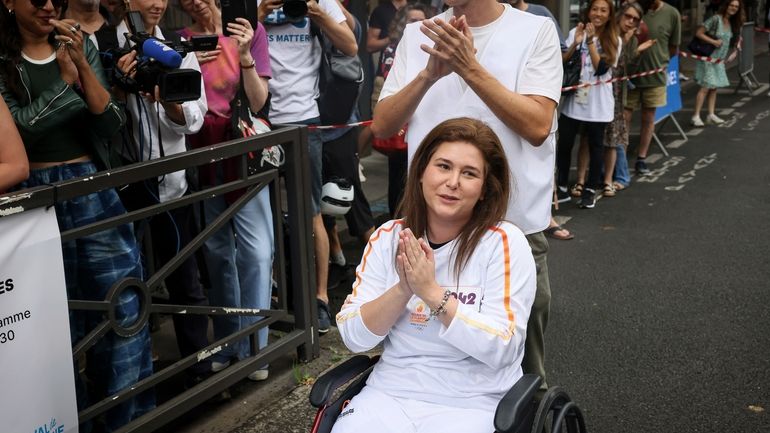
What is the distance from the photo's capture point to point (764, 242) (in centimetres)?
680

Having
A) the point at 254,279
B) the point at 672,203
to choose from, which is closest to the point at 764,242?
the point at 672,203

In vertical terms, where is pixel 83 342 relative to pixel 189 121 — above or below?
below

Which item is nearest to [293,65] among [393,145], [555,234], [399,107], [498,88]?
[393,145]

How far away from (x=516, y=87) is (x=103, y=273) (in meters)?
1.71

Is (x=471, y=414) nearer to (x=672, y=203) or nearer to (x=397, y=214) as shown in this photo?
(x=397, y=214)

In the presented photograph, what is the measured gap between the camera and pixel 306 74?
210 inches

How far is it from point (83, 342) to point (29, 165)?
0.71 m

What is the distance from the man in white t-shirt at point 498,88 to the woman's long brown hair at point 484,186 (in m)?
0.14

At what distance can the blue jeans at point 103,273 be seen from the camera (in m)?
3.49

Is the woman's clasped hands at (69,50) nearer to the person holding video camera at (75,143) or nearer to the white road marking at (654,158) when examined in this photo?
the person holding video camera at (75,143)

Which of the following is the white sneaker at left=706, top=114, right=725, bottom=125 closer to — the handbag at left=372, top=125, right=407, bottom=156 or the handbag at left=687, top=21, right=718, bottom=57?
the handbag at left=687, top=21, right=718, bottom=57

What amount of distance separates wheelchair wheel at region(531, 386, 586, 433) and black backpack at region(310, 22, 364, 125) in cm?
302

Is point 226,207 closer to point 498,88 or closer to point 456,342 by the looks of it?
point 498,88

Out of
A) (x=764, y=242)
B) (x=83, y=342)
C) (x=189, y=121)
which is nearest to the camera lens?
(x=83, y=342)
